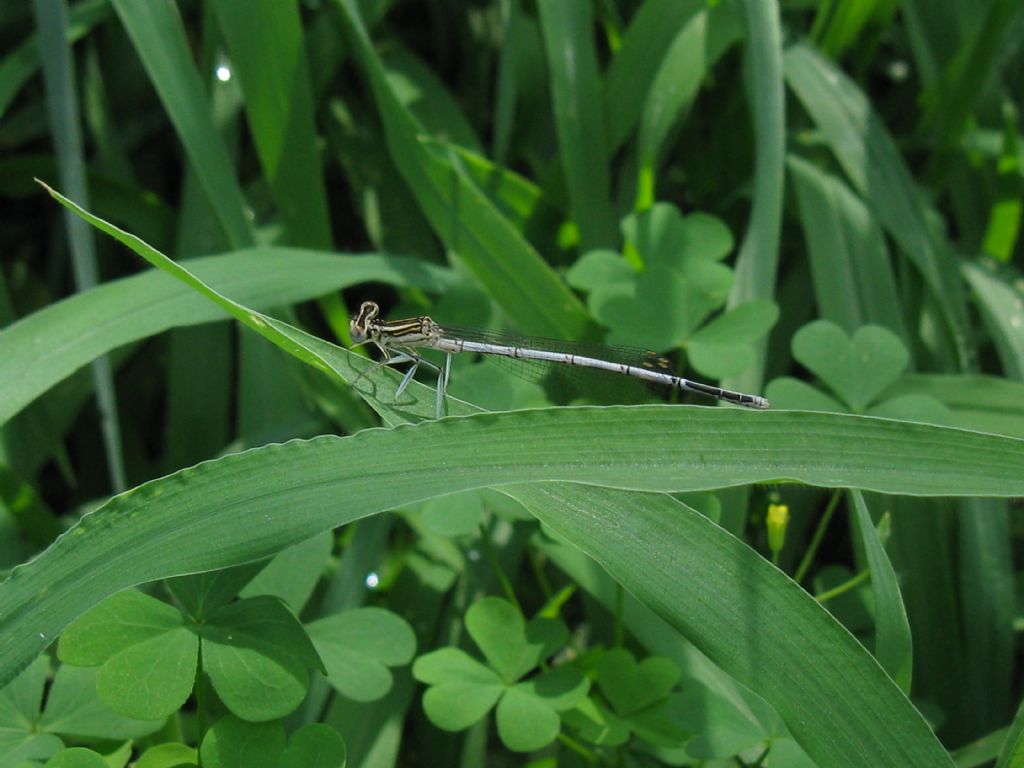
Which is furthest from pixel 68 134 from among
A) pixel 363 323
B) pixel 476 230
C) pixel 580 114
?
pixel 580 114

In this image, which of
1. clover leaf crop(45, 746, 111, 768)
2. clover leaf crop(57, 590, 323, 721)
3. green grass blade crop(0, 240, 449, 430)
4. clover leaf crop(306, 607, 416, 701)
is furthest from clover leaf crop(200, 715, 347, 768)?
green grass blade crop(0, 240, 449, 430)

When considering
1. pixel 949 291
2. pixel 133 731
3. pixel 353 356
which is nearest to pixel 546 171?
pixel 949 291

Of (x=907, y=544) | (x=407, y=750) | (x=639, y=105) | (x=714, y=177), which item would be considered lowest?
(x=407, y=750)

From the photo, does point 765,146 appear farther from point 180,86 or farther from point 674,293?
point 180,86

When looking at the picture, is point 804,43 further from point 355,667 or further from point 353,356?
point 355,667

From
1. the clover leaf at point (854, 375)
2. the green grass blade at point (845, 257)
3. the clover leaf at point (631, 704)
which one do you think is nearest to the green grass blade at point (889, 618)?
the clover leaf at point (631, 704)

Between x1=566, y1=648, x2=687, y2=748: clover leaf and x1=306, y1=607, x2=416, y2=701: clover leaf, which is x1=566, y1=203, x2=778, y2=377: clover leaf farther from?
x1=306, y1=607, x2=416, y2=701: clover leaf

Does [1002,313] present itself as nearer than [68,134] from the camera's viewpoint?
No

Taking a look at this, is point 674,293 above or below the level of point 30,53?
below
